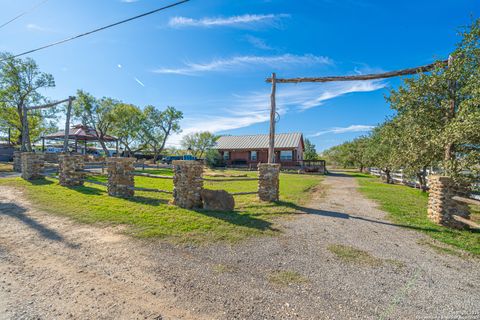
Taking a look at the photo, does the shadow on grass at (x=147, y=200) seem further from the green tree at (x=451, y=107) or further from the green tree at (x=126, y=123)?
the green tree at (x=126, y=123)

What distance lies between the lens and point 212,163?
103 ft

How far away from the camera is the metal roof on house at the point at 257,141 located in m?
30.6

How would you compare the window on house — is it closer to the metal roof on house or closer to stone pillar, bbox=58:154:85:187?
the metal roof on house

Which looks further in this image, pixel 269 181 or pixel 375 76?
pixel 269 181

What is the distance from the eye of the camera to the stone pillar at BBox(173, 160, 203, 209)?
6953mm

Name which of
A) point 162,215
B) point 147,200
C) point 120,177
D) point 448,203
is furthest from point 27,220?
point 448,203

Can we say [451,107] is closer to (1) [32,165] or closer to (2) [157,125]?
(1) [32,165]

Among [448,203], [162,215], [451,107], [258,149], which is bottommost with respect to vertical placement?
[162,215]

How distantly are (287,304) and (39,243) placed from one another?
5120mm

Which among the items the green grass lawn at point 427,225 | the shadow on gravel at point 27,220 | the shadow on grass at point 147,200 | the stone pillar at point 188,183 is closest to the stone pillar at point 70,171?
the shadow on gravel at point 27,220

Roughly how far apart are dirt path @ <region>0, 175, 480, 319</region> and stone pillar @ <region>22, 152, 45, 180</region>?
29.0ft

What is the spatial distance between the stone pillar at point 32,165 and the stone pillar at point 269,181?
1289 centimetres

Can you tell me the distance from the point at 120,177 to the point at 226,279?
6.97 meters

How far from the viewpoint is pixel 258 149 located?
103 ft
